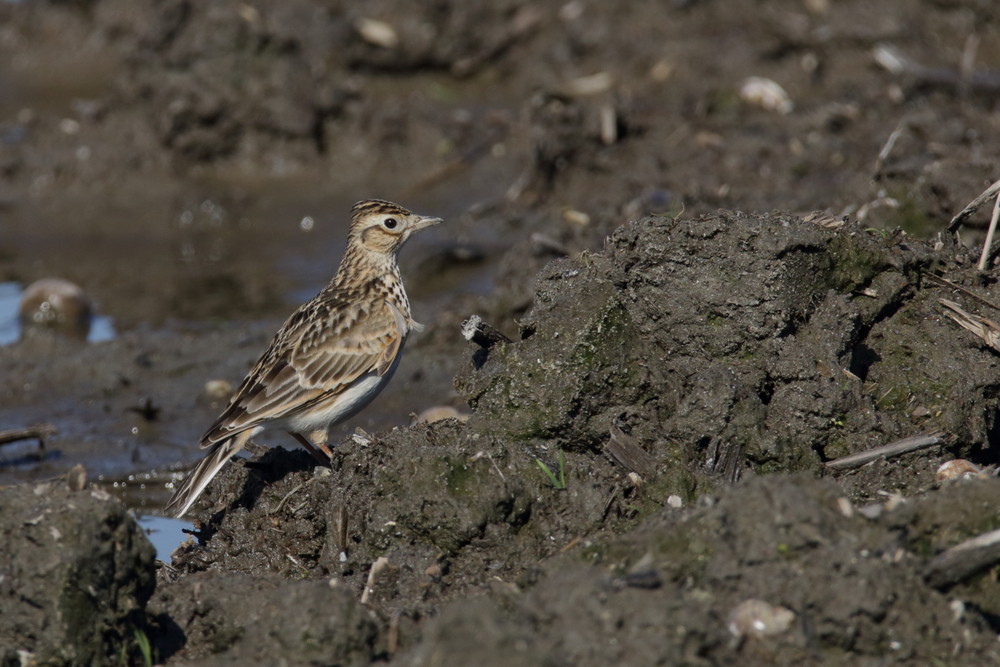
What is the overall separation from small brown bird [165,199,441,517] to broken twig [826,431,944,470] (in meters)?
2.77

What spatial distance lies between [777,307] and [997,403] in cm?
122

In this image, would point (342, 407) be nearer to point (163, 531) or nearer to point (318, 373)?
point (318, 373)

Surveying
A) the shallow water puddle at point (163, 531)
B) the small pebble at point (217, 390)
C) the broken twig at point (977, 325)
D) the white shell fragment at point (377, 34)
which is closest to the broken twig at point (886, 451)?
the broken twig at point (977, 325)

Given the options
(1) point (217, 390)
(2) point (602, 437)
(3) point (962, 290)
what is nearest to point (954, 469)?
(3) point (962, 290)

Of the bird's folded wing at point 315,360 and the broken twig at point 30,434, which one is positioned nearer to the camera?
the bird's folded wing at point 315,360

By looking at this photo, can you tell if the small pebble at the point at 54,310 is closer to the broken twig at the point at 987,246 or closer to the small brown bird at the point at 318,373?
the small brown bird at the point at 318,373

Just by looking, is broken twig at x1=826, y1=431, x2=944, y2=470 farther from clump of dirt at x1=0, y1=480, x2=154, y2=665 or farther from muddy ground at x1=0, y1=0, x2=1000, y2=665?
clump of dirt at x1=0, y1=480, x2=154, y2=665

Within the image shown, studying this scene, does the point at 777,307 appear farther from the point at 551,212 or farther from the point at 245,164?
the point at 245,164

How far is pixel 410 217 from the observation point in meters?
8.16

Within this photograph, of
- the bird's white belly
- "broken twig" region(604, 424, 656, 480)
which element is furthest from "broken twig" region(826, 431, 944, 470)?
the bird's white belly

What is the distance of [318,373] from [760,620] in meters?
3.49

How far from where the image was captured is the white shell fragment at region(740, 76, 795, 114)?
13.4m

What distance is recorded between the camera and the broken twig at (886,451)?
5.70 metres

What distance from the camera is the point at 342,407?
23.5ft
